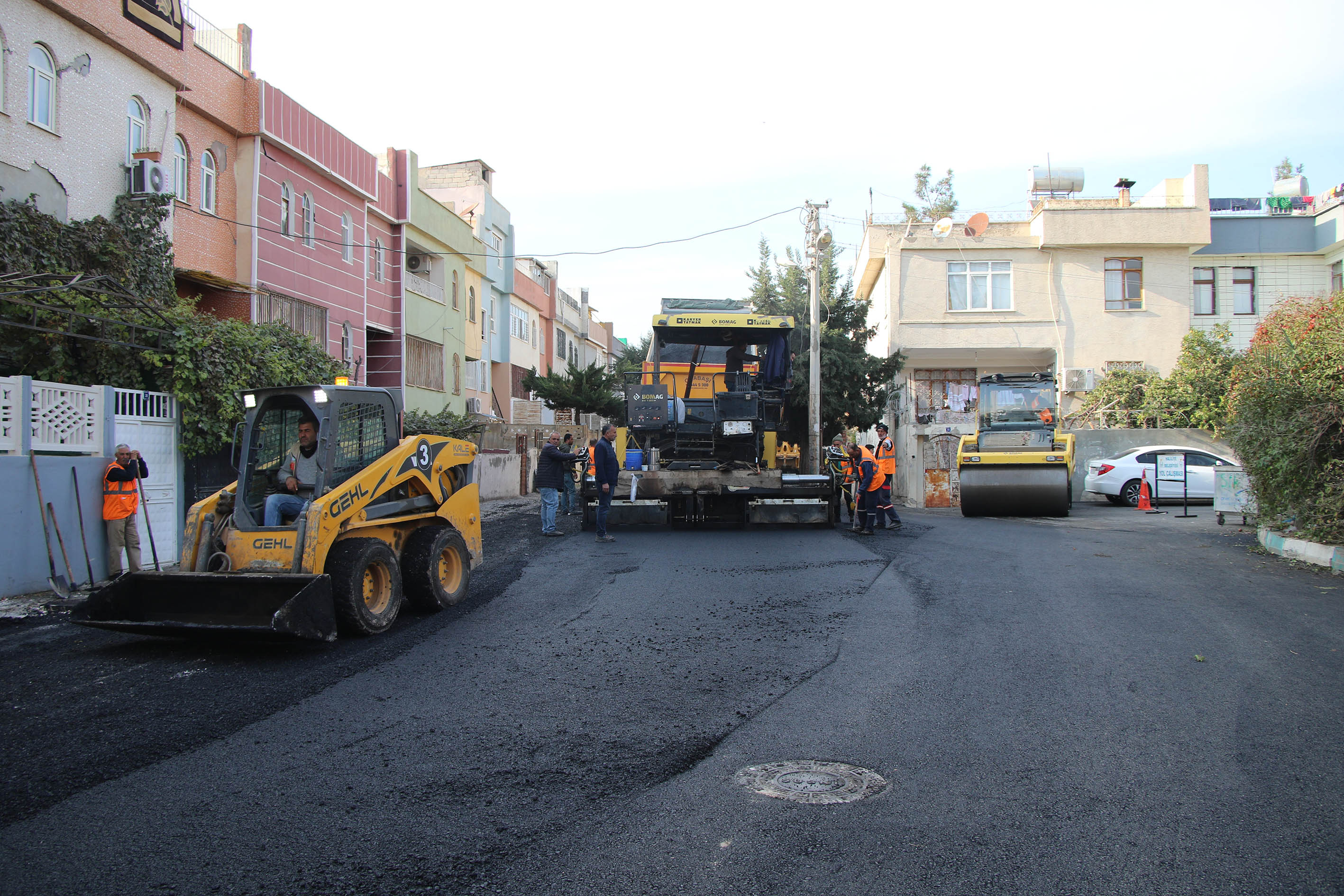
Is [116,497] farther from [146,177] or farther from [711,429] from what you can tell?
[711,429]

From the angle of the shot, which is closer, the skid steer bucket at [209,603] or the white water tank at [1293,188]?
the skid steer bucket at [209,603]

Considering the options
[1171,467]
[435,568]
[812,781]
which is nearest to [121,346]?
[435,568]

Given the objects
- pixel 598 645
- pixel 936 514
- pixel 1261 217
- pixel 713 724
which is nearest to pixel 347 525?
pixel 598 645

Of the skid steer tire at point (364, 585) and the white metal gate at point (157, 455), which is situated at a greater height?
the white metal gate at point (157, 455)

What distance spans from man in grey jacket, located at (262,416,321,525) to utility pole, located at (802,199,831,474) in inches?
512

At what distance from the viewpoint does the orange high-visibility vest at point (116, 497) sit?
9.75m

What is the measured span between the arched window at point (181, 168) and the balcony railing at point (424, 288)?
351 inches

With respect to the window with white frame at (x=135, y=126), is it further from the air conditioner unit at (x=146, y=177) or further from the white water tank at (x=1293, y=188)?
the white water tank at (x=1293, y=188)

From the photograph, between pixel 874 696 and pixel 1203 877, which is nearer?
pixel 1203 877

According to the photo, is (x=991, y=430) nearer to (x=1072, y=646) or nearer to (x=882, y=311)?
(x=1072, y=646)

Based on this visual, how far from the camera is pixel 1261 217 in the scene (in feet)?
93.2

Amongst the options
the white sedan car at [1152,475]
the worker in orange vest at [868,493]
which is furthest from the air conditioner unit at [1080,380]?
the worker in orange vest at [868,493]

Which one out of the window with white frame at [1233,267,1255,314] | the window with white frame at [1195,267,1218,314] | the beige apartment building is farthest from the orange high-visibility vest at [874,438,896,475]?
the window with white frame at [1233,267,1255,314]

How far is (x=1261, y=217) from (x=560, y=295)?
96.7 feet
